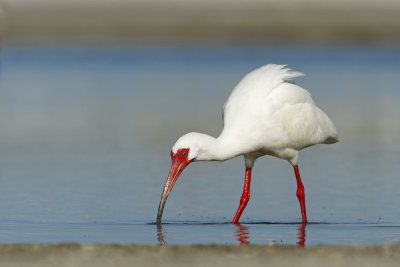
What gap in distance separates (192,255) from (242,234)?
217 cm

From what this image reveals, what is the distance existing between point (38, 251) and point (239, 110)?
352cm

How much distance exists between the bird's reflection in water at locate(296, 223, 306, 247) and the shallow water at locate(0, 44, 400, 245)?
31 millimetres

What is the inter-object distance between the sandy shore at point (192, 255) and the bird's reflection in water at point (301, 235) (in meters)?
1.13

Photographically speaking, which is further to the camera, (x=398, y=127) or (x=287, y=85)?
(x=398, y=127)

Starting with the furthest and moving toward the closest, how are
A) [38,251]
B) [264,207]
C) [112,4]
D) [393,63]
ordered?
[112,4] < [393,63] < [264,207] < [38,251]

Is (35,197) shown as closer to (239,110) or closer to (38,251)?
(239,110)

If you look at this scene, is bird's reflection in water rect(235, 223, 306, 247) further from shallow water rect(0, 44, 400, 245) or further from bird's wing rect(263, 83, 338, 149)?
bird's wing rect(263, 83, 338, 149)

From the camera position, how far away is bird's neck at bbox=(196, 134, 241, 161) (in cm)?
1057

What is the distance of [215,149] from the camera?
34.9 feet

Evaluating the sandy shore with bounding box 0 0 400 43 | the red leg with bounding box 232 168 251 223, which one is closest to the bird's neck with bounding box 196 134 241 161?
the red leg with bounding box 232 168 251 223

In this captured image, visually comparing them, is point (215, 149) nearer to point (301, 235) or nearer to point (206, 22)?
point (301, 235)

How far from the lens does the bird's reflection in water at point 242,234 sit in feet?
32.2

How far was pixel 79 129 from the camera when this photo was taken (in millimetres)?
18922

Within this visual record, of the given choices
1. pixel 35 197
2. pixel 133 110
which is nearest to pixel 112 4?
pixel 133 110
